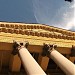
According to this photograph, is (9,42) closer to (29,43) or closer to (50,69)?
(29,43)

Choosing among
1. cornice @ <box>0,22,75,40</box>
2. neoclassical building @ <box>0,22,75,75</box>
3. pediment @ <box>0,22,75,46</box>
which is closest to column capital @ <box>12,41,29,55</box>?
neoclassical building @ <box>0,22,75,75</box>

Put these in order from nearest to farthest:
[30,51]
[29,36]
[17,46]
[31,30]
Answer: [17,46], [30,51], [29,36], [31,30]

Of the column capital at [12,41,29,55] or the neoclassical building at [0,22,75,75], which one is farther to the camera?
the neoclassical building at [0,22,75,75]

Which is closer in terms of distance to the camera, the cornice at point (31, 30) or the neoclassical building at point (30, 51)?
the neoclassical building at point (30, 51)

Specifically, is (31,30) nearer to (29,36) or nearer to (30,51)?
(29,36)

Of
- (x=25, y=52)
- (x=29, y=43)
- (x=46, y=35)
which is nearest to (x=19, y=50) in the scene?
(x=25, y=52)

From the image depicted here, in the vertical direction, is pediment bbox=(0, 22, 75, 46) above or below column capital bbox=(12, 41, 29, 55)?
above

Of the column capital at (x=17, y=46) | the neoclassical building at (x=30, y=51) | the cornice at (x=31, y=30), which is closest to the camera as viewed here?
the column capital at (x=17, y=46)

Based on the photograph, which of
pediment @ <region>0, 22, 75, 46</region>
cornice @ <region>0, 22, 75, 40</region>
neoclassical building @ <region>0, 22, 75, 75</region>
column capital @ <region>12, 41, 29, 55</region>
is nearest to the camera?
column capital @ <region>12, 41, 29, 55</region>

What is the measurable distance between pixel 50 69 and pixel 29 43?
3.31m

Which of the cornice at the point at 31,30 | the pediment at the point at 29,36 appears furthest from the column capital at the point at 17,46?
the cornice at the point at 31,30

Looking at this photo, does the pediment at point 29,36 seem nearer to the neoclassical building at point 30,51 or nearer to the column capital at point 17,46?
the neoclassical building at point 30,51

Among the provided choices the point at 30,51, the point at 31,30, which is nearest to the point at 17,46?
the point at 30,51

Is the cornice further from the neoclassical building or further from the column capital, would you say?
the column capital
